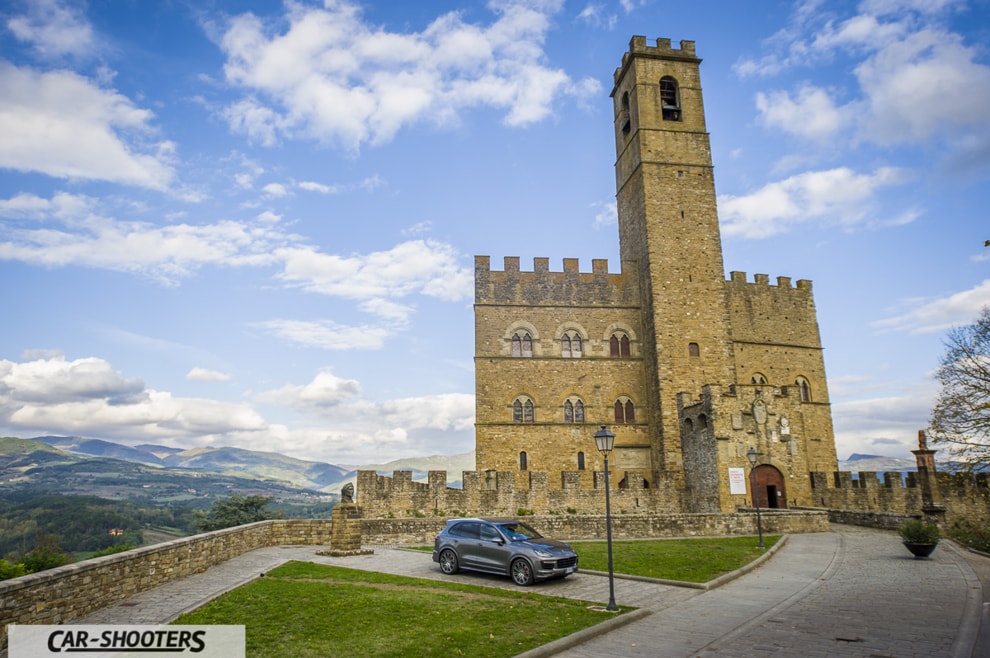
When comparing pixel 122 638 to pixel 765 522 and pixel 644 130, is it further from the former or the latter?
pixel 644 130

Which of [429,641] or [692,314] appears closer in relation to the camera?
[429,641]

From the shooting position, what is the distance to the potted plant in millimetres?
14172

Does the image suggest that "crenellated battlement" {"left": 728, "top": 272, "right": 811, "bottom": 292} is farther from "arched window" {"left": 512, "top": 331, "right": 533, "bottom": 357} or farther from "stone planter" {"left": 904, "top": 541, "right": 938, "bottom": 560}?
"stone planter" {"left": 904, "top": 541, "right": 938, "bottom": 560}

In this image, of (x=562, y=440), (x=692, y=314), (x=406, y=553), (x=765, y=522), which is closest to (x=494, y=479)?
(x=562, y=440)

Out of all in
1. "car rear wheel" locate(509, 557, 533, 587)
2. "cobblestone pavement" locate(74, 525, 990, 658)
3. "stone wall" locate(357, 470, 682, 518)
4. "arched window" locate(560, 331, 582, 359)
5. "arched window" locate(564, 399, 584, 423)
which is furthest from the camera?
"arched window" locate(560, 331, 582, 359)

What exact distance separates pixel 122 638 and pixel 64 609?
5.17 ft

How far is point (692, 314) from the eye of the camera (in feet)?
98.1

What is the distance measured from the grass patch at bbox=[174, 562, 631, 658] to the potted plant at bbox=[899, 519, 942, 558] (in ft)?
32.8

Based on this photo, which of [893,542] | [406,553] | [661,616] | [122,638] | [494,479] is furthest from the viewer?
[494,479]

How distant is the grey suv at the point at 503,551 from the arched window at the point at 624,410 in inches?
721

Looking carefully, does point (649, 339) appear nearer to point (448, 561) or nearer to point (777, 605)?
point (448, 561)

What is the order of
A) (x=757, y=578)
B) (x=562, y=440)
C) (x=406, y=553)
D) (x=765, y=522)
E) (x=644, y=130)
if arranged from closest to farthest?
1. (x=757, y=578)
2. (x=406, y=553)
3. (x=765, y=522)
4. (x=562, y=440)
5. (x=644, y=130)

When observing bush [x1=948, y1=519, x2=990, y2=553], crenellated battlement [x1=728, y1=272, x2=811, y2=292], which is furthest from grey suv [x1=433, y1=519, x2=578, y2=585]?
crenellated battlement [x1=728, y1=272, x2=811, y2=292]

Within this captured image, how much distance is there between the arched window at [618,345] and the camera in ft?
102
